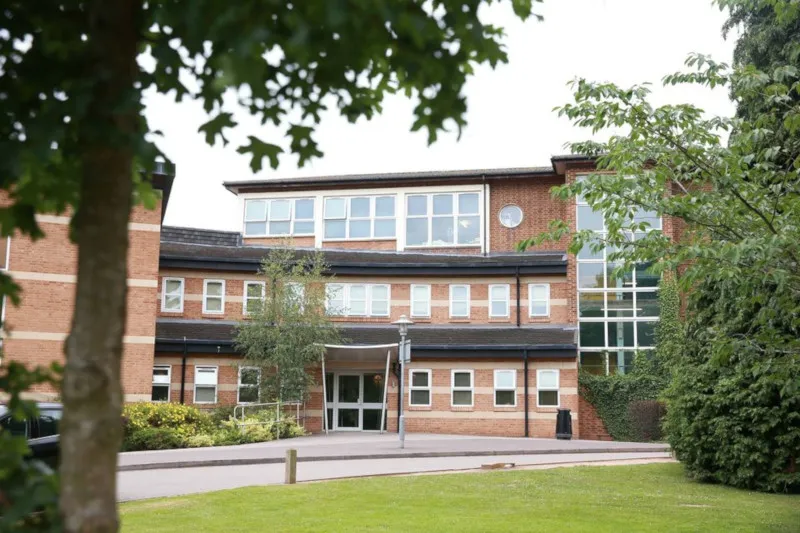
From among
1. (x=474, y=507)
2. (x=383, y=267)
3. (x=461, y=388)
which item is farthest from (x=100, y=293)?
(x=383, y=267)

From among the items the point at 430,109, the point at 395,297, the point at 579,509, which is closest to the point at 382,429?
the point at 395,297

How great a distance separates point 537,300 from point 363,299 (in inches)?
261

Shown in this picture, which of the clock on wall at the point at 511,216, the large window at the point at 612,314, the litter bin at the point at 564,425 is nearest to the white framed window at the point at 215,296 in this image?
the clock on wall at the point at 511,216

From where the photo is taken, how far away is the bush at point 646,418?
2998cm

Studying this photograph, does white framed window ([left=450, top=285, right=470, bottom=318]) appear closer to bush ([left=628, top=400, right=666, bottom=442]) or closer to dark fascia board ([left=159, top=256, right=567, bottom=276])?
dark fascia board ([left=159, top=256, right=567, bottom=276])

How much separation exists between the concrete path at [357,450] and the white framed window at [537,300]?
6.05 meters

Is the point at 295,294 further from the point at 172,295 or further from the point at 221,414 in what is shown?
the point at 172,295

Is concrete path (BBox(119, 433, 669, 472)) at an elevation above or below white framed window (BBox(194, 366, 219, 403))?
below

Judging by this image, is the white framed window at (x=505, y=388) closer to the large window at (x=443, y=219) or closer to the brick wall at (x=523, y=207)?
the brick wall at (x=523, y=207)

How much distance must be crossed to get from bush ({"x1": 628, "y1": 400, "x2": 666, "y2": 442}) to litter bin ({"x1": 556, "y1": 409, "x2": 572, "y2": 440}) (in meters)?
2.49

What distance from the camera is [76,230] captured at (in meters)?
3.06

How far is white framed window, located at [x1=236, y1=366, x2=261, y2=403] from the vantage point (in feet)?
97.7

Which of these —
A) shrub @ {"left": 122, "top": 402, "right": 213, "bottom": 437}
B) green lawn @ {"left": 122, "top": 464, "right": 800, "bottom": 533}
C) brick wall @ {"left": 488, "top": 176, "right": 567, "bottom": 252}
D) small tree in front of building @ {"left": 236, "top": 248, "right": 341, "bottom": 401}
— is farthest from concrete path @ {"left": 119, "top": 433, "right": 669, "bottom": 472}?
brick wall @ {"left": 488, "top": 176, "right": 567, "bottom": 252}

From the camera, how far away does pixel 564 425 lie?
A: 29391 mm
